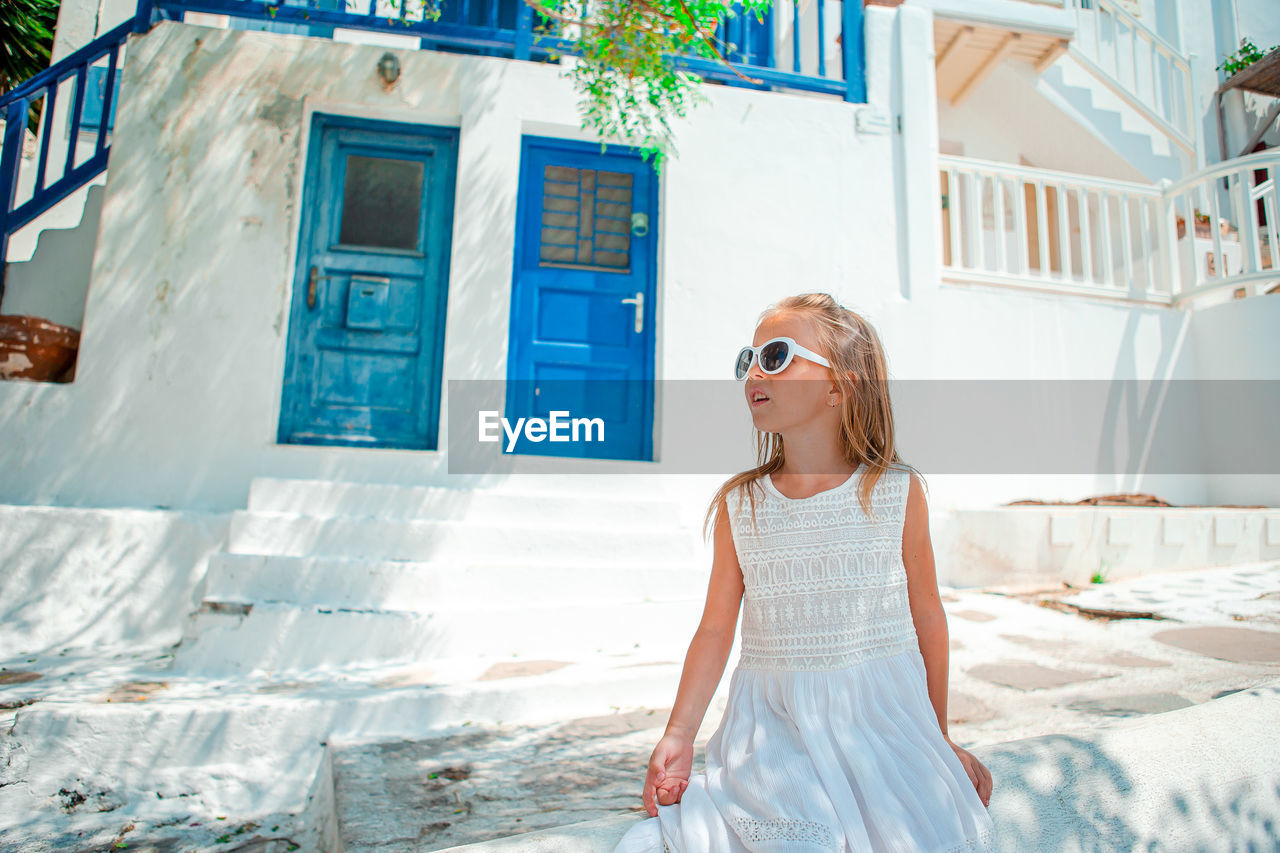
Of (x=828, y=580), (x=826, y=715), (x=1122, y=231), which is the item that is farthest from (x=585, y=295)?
(x=1122, y=231)

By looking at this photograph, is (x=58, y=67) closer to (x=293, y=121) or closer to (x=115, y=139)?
(x=115, y=139)

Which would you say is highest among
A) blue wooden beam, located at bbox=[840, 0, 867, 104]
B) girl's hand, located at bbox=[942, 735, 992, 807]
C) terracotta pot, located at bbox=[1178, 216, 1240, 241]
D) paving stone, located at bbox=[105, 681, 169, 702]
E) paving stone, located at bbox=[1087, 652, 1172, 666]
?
blue wooden beam, located at bbox=[840, 0, 867, 104]

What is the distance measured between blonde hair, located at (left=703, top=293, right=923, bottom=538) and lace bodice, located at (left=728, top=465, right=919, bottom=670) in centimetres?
5

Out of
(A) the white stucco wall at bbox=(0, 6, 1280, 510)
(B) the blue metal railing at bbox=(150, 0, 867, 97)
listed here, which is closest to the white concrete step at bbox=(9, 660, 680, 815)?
(A) the white stucco wall at bbox=(0, 6, 1280, 510)

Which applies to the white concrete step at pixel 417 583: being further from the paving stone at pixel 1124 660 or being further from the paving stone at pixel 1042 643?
the paving stone at pixel 1124 660

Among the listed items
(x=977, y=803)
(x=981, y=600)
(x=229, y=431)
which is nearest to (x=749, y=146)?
(x=981, y=600)

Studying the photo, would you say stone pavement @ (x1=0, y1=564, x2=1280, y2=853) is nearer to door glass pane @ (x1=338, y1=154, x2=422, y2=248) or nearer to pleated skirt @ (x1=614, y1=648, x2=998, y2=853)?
pleated skirt @ (x1=614, y1=648, x2=998, y2=853)

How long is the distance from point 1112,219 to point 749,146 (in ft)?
17.9

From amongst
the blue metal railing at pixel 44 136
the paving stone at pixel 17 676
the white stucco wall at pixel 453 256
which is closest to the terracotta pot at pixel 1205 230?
the white stucco wall at pixel 453 256

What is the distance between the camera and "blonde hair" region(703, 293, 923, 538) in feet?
4.23

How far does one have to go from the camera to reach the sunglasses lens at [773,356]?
4.08ft

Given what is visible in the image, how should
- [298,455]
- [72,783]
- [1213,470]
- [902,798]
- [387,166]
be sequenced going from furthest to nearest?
[1213,470], [387,166], [298,455], [72,783], [902,798]

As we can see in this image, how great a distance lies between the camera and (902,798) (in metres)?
1.04

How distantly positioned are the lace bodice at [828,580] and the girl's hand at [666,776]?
0.74ft
